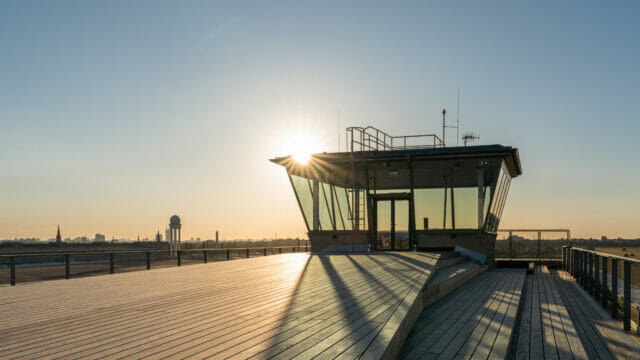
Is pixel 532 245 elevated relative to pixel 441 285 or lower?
lower

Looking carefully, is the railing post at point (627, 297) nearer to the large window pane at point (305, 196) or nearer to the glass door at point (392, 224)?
the glass door at point (392, 224)

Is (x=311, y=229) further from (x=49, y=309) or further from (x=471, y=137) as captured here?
(x=49, y=309)

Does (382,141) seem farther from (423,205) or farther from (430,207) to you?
(430,207)

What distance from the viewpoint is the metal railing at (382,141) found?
21.3 metres

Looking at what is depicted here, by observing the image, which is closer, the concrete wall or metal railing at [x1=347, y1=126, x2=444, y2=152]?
the concrete wall

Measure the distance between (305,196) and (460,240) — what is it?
300 inches

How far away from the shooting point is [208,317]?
208 inches

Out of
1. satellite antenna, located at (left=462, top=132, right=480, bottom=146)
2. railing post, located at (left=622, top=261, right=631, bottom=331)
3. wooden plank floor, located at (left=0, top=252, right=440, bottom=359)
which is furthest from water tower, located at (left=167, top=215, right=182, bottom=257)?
railing post, located at (left=622, top=261, right=631, bottom=331)

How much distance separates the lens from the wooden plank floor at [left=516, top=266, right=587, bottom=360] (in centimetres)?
558

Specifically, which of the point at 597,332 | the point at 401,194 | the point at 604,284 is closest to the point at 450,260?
the point at 604,284

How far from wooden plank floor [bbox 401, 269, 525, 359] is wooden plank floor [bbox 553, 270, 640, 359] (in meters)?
1.01

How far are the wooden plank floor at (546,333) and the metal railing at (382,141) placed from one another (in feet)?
40.1

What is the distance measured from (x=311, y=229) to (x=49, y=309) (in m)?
17.1

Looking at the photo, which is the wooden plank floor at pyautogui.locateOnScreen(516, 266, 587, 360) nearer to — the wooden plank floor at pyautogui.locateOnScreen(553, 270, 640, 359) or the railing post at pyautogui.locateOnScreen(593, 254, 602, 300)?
the wooden plank floor at pyautogui.locateOnScreen(553, 270, 640, 359)
